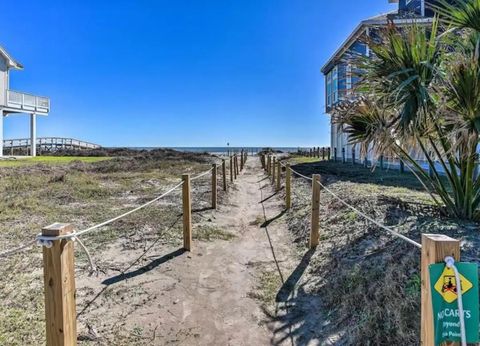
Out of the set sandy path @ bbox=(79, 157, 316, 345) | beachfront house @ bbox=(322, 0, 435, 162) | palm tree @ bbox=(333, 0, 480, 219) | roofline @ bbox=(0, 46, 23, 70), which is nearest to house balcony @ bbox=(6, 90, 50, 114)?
roofline @ bbox=(0, 46, 23, 70)

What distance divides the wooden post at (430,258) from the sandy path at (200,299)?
1836 mm

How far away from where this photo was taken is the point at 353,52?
16.4 ft

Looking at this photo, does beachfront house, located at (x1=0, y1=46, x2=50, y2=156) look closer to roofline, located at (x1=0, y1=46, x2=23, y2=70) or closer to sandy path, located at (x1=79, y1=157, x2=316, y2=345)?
roofline, located at (x1=0, y1=46, x2=23, y2=70)

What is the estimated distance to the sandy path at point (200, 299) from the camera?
3379 millimetres

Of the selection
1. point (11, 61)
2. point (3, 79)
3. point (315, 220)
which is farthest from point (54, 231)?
point (11, 61)

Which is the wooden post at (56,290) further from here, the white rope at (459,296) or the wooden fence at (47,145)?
the wooden fence at (47,145)

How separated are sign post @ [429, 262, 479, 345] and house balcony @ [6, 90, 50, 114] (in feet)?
92.0


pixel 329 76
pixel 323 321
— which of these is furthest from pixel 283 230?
pixel 329 76

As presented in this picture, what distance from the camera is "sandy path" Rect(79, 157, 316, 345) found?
338cm

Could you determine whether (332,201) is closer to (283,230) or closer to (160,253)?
(283,230)

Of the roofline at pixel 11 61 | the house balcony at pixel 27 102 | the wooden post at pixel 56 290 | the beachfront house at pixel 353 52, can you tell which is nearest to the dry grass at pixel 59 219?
the wooden post at pixel 56 290

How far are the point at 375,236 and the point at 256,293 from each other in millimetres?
1716

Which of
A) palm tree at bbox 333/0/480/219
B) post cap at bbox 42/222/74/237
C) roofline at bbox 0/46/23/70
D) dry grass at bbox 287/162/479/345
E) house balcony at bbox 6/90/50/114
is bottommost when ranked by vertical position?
dry grass at bbox 287/162/479/345

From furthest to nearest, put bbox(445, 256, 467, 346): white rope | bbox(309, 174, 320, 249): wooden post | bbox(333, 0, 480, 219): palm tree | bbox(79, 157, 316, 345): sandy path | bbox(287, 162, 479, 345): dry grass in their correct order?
bbox(309, 174, 320, 249): wooden post → bbox(333, 0, 480, 219): palm tree → bbox(79, 157, 316, 345): sandy path → bbox(287, 162, 479, 345): dry grass → bbox(445, 256, 467, 346): white rope
